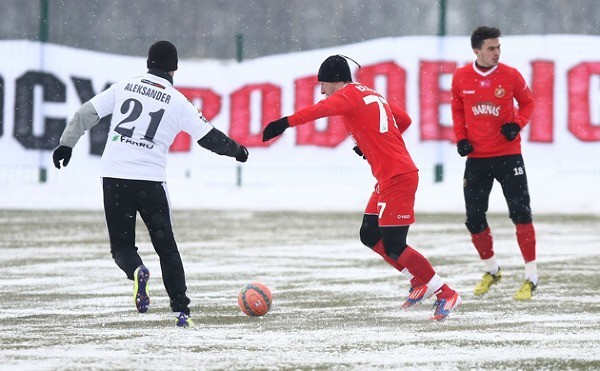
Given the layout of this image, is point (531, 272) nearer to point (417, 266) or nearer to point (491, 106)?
point (491, 106)

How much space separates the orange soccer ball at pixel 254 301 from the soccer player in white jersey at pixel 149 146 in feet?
1.92

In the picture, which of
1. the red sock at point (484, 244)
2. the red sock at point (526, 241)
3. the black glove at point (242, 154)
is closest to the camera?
the black glove at point (242, 154)

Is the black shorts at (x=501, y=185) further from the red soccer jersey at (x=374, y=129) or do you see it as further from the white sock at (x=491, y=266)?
the red soccer jersey at (x=374, y=129)

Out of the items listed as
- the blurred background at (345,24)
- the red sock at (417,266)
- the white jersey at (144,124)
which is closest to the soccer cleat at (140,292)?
the white jersey at (144,124)

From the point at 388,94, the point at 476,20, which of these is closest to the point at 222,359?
the point at 388,94

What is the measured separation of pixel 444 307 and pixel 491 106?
2.58m

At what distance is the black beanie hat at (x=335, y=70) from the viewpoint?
9359mm

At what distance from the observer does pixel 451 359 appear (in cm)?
721

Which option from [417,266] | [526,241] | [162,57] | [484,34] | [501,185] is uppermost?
[484,34]

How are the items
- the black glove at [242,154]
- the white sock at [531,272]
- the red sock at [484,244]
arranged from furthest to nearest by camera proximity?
the red sock at [484,244], the white sock at [531,272], the black glove at [242,154]

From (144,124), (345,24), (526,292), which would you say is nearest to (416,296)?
(526,292)

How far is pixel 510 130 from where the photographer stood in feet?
35.1

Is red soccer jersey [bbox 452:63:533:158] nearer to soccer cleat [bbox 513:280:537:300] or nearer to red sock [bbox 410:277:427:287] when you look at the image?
soccer cleat [bbox 513:280:537:300]

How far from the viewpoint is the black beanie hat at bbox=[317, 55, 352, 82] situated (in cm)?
936
